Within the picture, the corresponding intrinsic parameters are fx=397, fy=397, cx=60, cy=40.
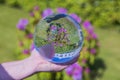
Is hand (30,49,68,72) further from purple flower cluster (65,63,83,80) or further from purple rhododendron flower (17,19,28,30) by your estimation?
purple rhododendron flower (17,19,28,30)

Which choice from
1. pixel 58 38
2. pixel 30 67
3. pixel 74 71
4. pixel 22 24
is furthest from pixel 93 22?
pixel 30 67

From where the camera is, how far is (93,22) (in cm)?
866

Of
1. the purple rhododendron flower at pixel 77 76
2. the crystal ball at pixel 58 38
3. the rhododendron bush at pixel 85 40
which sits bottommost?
the purple rhododendron flower at pixel 77 76

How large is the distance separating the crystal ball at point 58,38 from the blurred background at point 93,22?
13.0 feet

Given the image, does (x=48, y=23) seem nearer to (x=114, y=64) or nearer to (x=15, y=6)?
(x=114, y=64)

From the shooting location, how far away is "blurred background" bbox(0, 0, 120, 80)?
700 centimetres

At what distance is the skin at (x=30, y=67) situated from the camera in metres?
2.41

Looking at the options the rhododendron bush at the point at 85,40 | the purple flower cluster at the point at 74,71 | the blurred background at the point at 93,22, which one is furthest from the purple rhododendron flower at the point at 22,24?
the purple flower cluster at the point at 74,71

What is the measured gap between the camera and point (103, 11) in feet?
27.6

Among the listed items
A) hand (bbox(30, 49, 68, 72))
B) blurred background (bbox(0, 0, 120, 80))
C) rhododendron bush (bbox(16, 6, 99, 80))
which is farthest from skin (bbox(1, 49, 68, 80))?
blurred background (bbox(0, 0, 120, 80))

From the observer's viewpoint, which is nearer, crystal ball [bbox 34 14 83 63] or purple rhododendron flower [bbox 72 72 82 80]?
crystal ball [bbox 34 14 83 63]

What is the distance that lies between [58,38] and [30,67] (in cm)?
28

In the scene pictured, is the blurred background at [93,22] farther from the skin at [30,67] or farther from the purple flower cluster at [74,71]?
the skin at [30,67]

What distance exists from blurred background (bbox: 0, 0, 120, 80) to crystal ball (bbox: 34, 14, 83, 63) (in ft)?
13.0
